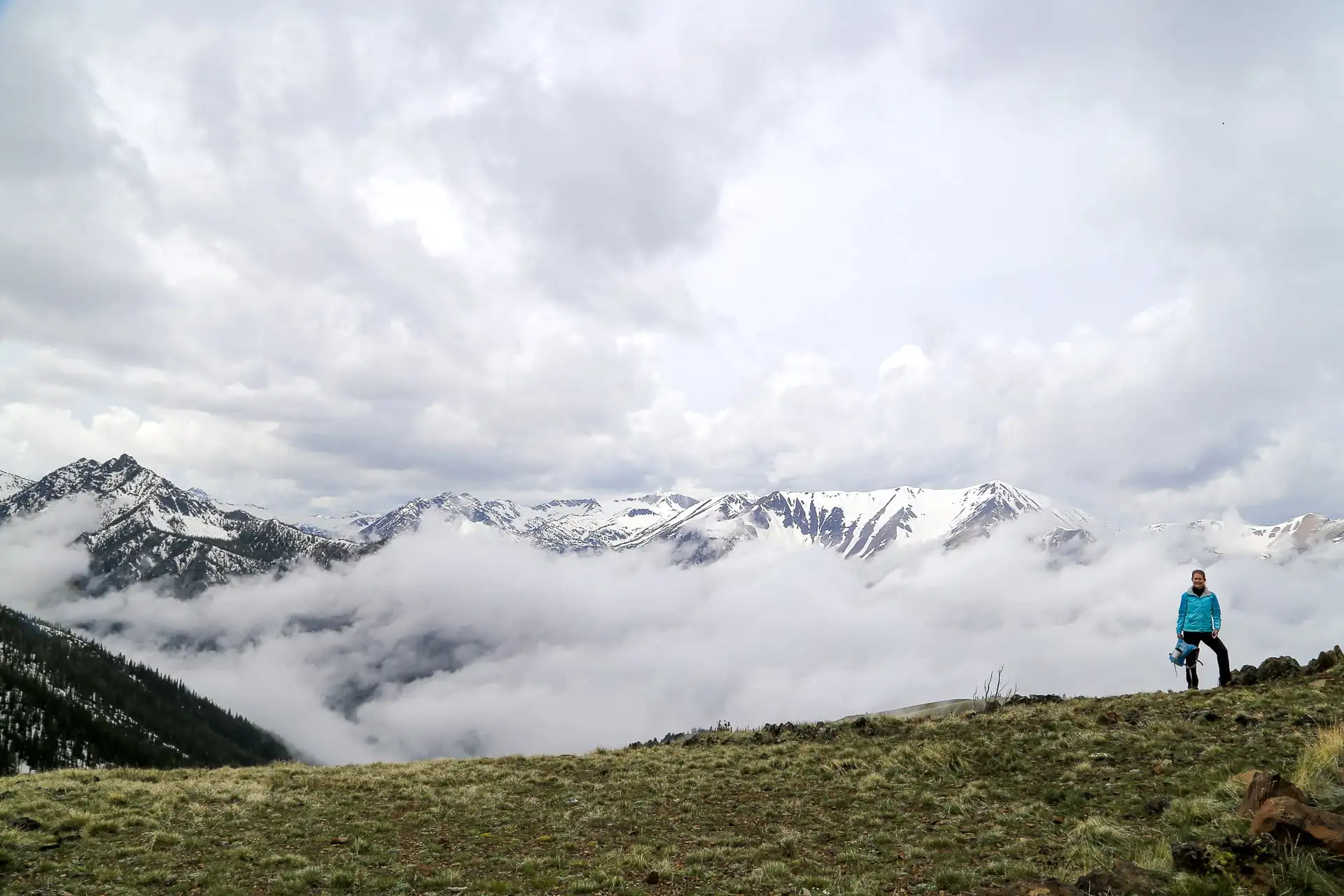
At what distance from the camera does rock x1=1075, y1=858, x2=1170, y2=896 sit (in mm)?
6935

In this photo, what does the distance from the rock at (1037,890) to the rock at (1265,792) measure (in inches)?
119

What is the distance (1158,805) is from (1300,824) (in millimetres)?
5550

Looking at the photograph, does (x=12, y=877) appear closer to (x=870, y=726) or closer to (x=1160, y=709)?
(x=870, y=726)

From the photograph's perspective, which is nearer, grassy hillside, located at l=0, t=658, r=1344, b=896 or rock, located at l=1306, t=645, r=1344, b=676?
grassy hillside, located at l=0, t=658, r=1344, b=896

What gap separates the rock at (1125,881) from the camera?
6.94 m

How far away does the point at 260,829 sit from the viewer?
15.5m

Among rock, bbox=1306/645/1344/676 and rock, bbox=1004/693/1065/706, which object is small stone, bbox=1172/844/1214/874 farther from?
rock, bbox=1306/645/1344/676

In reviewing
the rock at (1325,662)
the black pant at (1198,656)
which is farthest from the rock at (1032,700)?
the rock at (1325,662)

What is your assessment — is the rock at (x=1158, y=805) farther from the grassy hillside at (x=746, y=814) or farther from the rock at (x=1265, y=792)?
the rock at (x=1265, y=792)

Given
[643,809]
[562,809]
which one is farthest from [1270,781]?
[562,809]

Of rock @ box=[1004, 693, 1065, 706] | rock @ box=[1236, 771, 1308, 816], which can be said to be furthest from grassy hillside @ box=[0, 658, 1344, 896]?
rock @ box=[1004, 693, 1065, 706]

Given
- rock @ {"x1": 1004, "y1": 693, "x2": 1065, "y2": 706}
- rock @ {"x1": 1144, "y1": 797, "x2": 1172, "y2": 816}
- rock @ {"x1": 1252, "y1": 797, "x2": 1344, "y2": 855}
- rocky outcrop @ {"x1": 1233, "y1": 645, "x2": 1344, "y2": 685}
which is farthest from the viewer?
rock @ {"x1": 1004, "y1": 693, "x2": 1065, "y2": 706}

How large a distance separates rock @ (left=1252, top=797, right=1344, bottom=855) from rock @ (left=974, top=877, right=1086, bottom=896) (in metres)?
2.22

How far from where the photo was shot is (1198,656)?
872 inches
